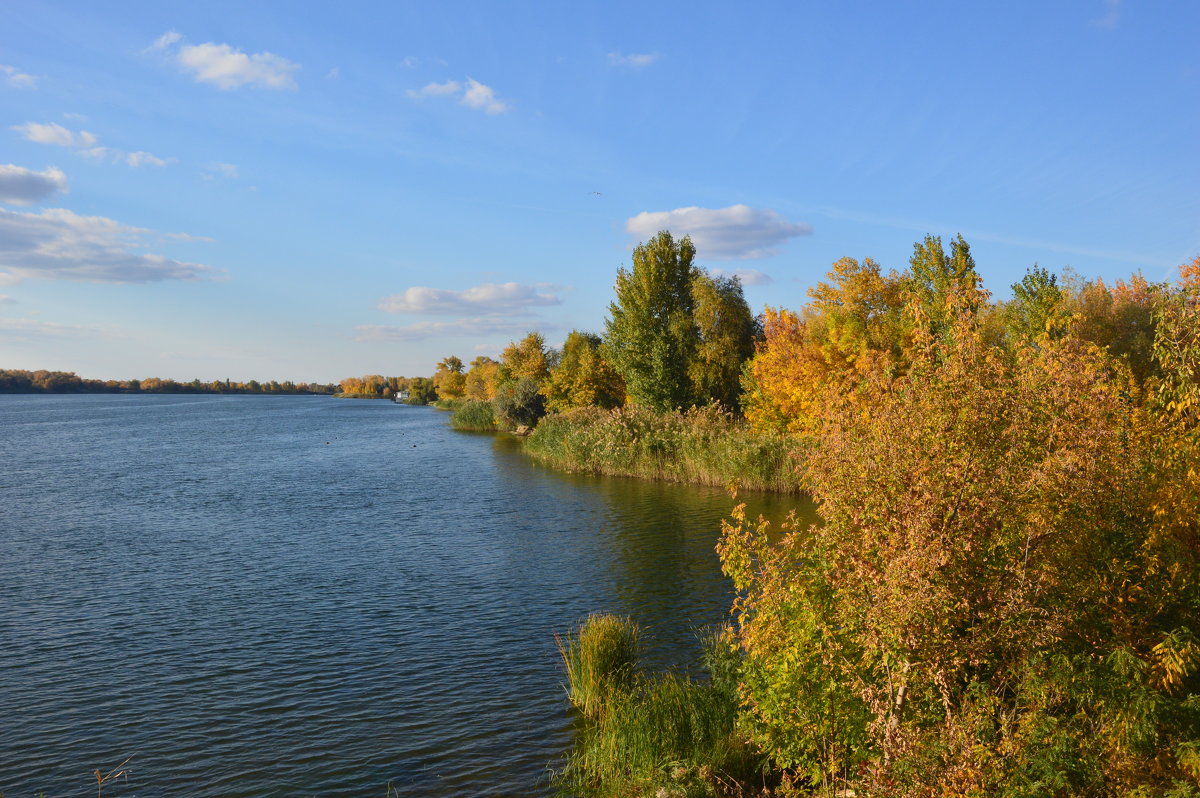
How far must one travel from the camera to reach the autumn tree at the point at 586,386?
2844 inches

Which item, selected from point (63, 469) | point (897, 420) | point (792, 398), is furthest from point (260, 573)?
point (63, 469)

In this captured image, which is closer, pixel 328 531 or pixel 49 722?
pixel 49 722

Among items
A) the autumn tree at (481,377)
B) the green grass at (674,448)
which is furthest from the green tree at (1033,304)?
the autumn tree at (481,377)

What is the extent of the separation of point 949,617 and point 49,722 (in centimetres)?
1489

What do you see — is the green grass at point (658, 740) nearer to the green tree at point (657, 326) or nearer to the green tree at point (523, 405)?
the green tree at point (657, 326)

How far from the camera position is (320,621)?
19391 mm

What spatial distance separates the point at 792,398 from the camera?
145ft

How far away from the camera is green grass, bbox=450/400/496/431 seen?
290 ft

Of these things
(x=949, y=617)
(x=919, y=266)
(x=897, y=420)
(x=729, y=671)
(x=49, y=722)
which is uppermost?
(x=919, y=266)

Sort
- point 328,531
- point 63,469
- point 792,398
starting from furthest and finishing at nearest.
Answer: point 63,469
point 792,398
point 328,531

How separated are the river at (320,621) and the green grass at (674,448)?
1781mm

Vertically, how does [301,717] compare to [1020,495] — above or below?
below

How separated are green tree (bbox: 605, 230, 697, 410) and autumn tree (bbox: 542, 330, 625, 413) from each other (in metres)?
4.96

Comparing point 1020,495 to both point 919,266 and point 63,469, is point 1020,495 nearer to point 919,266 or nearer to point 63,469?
point 919,266
